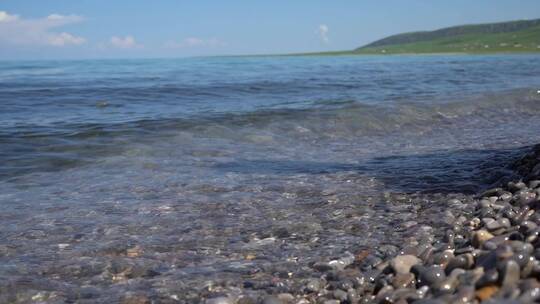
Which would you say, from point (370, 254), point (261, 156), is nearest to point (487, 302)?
point (370, 254)

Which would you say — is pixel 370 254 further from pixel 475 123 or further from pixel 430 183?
pixel 475 123

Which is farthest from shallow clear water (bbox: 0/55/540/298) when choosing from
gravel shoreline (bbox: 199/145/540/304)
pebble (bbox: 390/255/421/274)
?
pebble (bbox: 390/255/421/274)

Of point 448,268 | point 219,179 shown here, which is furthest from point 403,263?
point 219,179

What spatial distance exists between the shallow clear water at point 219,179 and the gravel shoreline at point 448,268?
0.36 metres

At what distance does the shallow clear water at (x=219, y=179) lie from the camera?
4.66 metres

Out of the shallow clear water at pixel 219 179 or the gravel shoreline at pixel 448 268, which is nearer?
the gravel shoreline at pixel 448 268

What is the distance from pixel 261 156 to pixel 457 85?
17.5 meters

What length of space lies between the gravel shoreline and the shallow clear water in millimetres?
357

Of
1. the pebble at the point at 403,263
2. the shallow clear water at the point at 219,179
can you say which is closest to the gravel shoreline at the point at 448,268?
the pebble at the point at 403,263

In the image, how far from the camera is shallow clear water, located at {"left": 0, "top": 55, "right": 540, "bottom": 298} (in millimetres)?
4660

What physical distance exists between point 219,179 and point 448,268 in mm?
4424

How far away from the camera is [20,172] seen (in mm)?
8250

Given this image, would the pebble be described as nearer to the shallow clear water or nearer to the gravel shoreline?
the gravel shoreline

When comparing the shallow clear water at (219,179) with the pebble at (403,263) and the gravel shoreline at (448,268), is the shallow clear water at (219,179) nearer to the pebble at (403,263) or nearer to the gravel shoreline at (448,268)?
the gravel shoreline at (448,268)
